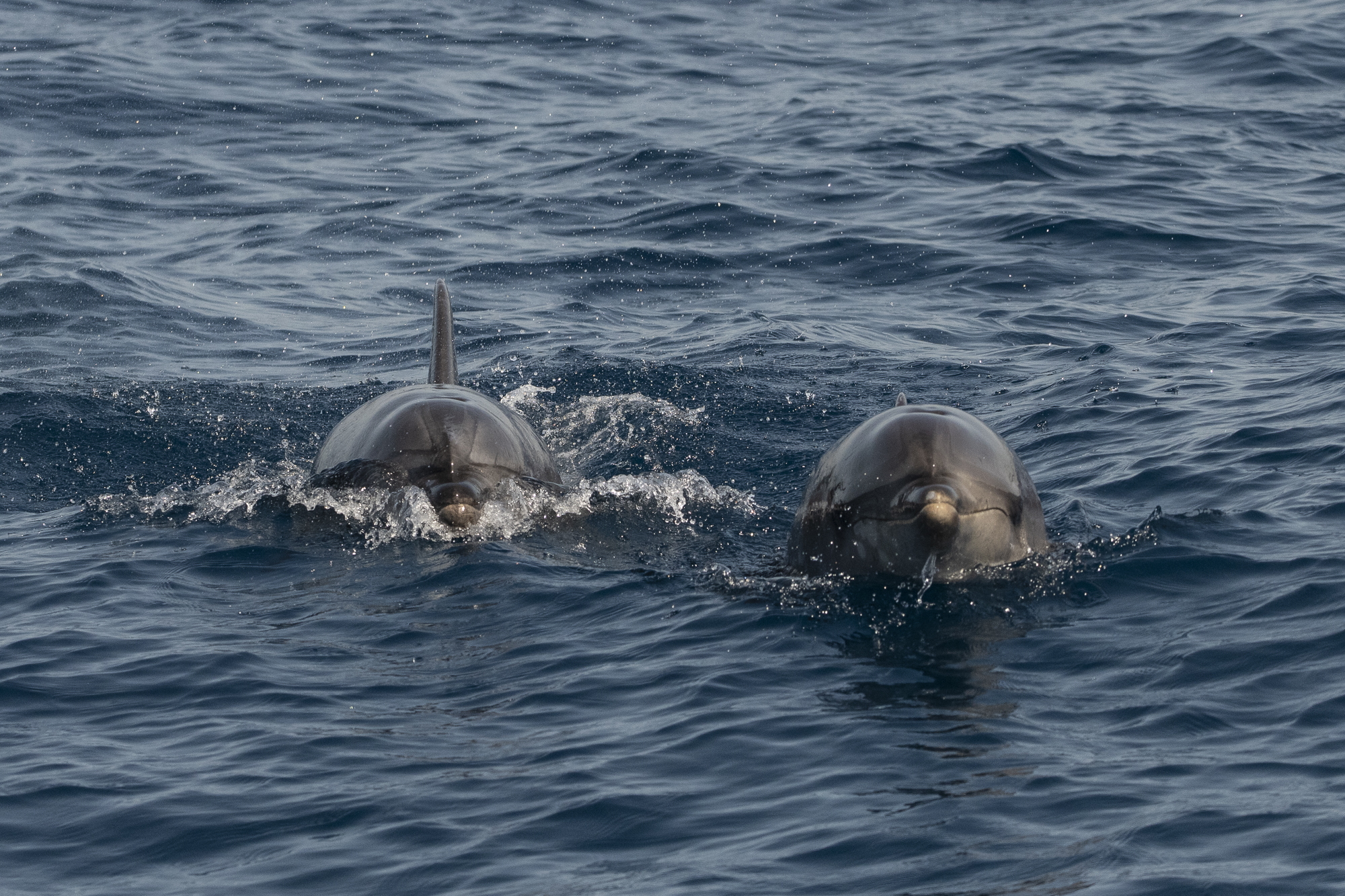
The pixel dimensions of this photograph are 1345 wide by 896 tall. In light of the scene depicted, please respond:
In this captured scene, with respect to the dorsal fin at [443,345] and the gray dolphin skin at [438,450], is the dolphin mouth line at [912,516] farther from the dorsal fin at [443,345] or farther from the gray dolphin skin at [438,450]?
the dorsal fin at [443,345]

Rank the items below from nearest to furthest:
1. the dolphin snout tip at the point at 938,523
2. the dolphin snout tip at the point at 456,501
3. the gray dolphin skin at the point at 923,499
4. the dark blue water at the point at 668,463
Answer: the dark blue water at the point at 668,463 → the dolphin snout tip at the point at 938,523 → the gray dolphin skin at the point at 923,499 → the dolphin snout tip at the point at 456,501

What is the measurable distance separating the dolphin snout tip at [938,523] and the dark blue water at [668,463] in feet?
1.76

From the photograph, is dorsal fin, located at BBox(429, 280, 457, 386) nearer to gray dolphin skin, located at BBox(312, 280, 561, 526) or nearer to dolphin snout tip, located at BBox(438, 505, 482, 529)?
gray dolphin skin, located at BBox(312, 280, 561, 526)

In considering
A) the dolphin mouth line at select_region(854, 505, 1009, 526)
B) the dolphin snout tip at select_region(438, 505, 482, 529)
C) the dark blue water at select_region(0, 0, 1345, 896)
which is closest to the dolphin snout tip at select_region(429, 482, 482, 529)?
the dolphin snout tip at select_region(438, 505, 482, 529)

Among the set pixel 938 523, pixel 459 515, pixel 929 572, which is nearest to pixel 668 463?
pixel 459 515

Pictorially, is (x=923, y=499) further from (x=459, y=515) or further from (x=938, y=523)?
(x=459, y=515)

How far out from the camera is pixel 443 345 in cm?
1400

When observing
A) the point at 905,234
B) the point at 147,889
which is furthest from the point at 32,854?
the point at 905,234

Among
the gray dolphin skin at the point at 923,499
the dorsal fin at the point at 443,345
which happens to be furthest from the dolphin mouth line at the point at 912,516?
the dorsal fin at the point at 443,345

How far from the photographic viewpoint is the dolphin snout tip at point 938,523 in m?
9.44

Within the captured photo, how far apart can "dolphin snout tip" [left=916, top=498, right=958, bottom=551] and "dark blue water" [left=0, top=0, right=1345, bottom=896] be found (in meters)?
0.54

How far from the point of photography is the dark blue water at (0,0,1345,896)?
7.75 m

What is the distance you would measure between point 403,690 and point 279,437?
6692 millimetres

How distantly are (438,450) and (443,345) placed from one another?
244 cm
